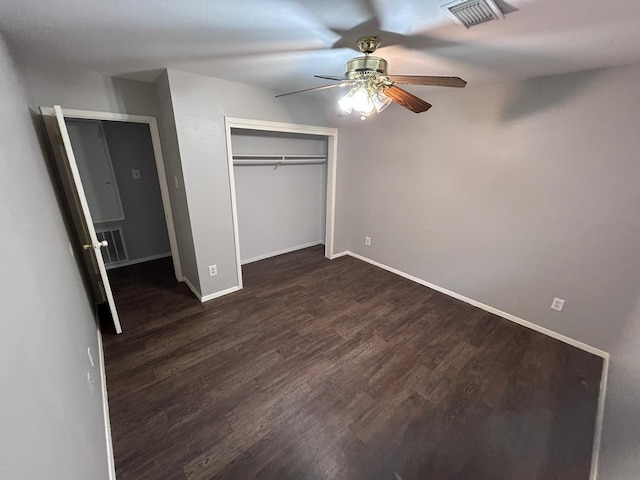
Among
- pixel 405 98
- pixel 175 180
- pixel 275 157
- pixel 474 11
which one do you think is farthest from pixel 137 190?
pixel 474 11

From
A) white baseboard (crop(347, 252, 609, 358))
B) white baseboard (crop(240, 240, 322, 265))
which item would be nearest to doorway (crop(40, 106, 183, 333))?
white baseboard (crop(240, 240, 322, 265))

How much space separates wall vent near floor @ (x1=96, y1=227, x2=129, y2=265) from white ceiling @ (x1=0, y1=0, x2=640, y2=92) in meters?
2.13

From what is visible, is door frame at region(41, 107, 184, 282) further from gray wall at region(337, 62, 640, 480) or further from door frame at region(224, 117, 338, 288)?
gray wall at region(337, 62, 640, 480)

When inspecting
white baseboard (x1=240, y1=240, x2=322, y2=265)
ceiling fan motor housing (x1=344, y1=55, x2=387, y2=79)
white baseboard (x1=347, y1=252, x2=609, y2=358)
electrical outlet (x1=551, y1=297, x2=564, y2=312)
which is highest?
ceiling fan motor housing (x1=344, y1=55, x2=387, y2=79)

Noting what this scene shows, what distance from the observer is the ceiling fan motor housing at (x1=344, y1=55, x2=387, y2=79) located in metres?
1.44

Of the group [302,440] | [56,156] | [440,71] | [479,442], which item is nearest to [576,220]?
[440,71]

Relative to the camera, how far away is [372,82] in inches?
60.6

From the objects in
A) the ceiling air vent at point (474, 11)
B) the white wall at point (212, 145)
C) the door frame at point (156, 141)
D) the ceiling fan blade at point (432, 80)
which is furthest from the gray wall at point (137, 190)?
the ceiling air vent at point (474, 11)

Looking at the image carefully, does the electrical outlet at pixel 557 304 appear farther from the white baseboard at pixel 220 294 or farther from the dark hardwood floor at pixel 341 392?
the white baseboard at pixel 220 294

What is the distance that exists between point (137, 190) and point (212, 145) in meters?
1.85

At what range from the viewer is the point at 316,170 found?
4.13 m

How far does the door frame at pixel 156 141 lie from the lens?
218 centimetres

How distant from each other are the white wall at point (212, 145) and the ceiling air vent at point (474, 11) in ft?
6.49

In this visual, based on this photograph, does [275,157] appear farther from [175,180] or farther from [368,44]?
[368,44]
